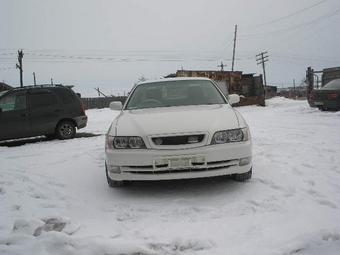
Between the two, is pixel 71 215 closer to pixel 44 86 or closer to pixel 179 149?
pixel 179 149

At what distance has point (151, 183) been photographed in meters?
3.68

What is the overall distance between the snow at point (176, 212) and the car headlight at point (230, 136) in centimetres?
66

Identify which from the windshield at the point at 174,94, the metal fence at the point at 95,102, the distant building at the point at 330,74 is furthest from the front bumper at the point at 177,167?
the metal fence at the point at 95,102

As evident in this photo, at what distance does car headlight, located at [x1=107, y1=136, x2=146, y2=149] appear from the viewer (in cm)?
312

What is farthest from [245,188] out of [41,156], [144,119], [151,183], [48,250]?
[41,156]

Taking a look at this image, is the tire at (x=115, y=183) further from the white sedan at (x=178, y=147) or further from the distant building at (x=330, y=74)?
the distant building at (x=330, y=74)

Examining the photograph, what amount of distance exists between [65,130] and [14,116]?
1444 millimetres

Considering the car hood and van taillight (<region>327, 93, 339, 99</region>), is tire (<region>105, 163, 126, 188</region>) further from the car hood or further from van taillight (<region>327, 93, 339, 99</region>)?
van taillight (<region>327, 93, 339, 99</region>)

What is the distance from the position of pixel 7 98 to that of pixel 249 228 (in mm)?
7756

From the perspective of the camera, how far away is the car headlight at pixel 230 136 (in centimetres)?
313

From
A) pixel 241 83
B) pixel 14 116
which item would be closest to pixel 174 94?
pixel 14 116

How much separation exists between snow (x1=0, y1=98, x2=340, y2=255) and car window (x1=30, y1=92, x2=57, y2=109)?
3.69 m

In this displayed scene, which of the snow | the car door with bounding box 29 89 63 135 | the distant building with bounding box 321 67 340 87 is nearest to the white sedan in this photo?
the snow

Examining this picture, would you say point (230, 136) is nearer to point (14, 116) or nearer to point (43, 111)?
point (43, 111)
